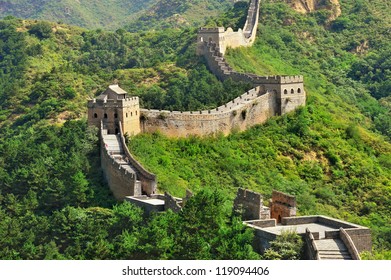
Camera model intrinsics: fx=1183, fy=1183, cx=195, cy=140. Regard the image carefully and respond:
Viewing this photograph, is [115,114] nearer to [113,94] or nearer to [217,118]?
[113,94]

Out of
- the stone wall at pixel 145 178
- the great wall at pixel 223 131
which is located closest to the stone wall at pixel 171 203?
the great wall at pixel 223 131

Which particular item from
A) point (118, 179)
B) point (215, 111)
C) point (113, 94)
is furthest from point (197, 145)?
point (118, 179)

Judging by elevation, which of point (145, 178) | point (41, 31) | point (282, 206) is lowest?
point (282, 206)

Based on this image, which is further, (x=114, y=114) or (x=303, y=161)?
(x=303, y=161)

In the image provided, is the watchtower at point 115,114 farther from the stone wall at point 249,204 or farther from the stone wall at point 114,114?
the stone wall at point 249,204

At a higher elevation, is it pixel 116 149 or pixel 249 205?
pixel 116 149

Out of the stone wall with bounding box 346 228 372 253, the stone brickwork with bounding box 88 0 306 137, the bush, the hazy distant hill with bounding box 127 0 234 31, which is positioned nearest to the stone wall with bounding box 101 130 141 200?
the stone brickwork with bounding box 88 0 306 137
